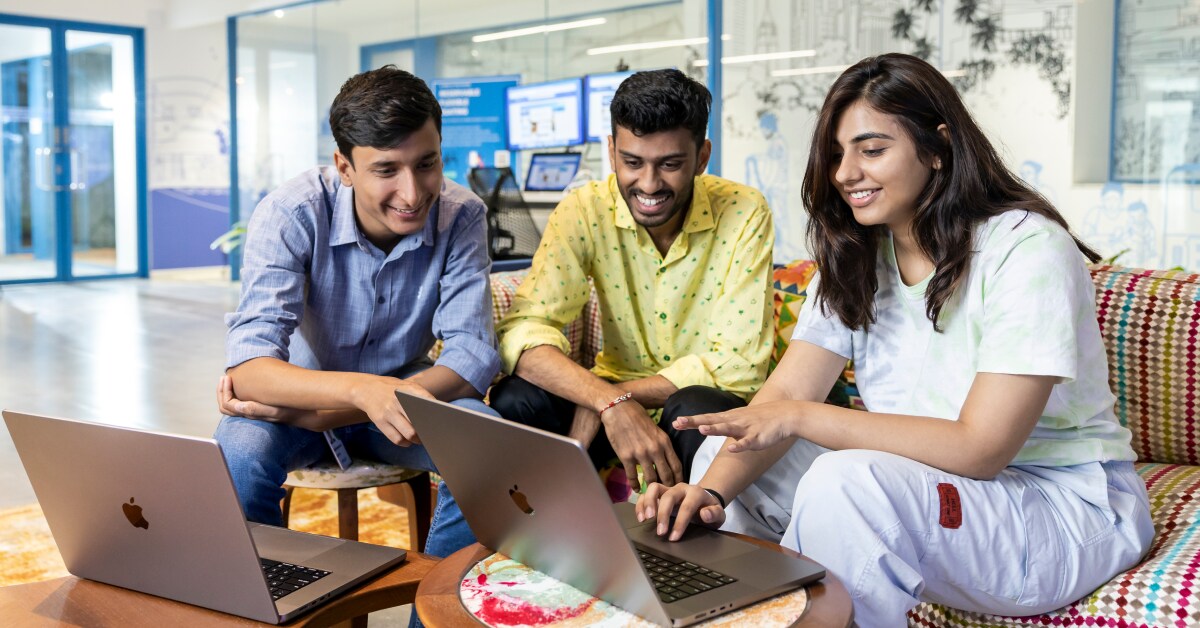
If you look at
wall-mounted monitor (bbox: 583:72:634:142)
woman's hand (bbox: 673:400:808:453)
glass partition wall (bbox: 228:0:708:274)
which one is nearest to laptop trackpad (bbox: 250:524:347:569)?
woman's hand (bbox: 673:400:808:453)

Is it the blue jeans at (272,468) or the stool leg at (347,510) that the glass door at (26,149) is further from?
the blue jeans at (272,468)

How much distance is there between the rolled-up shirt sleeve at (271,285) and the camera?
203 cm

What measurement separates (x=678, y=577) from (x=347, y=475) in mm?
1060

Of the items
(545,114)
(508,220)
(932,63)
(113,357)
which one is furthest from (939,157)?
(113,357)

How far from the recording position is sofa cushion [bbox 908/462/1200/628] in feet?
4.90

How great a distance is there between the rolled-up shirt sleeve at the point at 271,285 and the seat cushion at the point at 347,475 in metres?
0.25

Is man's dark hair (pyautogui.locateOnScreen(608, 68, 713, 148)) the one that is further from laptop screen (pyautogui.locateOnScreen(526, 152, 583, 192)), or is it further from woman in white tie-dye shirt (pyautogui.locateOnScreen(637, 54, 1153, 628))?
laptop screen (pyautogui.locateOnScreen(526, 152, 583, 192))

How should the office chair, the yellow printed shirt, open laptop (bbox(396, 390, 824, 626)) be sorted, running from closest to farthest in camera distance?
open laptop (bbox(396, 390, 824, 626)), the yellow printed shirt, the office chair

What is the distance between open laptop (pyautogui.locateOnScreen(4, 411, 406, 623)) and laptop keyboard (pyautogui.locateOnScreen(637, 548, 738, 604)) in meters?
0.39

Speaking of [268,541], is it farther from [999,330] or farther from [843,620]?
[999,330]

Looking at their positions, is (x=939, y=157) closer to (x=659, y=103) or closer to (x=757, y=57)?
(x=659, y=103)

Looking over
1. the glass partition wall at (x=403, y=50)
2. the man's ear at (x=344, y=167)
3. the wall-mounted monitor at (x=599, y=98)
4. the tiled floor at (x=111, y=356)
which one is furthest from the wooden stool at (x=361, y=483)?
the wall-mounted monitor at (x=599, y=98)

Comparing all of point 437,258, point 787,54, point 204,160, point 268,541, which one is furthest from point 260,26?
point 268,541

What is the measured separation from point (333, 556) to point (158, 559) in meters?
0.24
